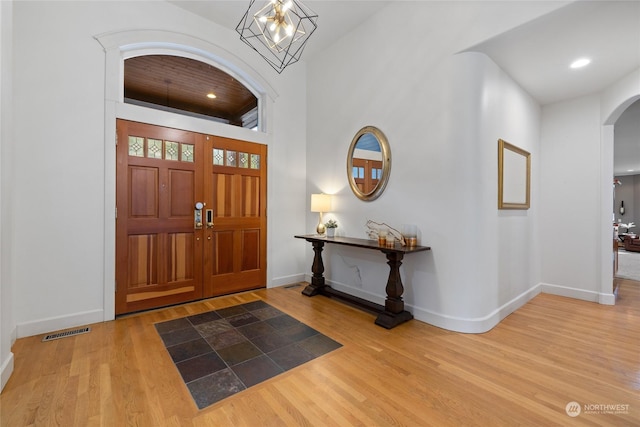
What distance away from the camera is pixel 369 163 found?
359 cm

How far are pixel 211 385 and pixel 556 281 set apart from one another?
4.78 m

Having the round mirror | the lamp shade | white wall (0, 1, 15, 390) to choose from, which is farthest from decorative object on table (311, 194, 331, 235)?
white wall (0, 1, 15, 390)

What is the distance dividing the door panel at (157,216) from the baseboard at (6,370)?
1.08 metres

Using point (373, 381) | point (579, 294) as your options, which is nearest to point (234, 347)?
point (373, 381)

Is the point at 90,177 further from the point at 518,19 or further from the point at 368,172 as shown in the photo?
the point at 518,19

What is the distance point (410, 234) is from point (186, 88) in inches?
140

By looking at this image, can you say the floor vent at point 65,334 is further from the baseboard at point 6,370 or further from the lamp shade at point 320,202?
the lamp shade at point 320,202

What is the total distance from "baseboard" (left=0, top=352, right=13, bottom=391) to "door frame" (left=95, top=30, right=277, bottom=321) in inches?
38.9

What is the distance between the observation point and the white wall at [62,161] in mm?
2594

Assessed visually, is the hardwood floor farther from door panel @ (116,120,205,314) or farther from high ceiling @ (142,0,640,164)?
high ceiling @ (142,0,640,164)

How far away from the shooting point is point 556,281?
158 inches

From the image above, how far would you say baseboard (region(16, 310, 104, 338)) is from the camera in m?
2.59

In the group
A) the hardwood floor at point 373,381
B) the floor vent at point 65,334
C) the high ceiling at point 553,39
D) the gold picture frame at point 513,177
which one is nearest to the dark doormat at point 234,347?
the hardwood floor at point 373,381

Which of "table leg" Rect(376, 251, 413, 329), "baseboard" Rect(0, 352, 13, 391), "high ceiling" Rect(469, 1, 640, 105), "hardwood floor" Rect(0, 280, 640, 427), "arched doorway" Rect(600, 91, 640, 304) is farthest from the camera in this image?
"arched doorway" Rect(600, 91, 640, 304)
